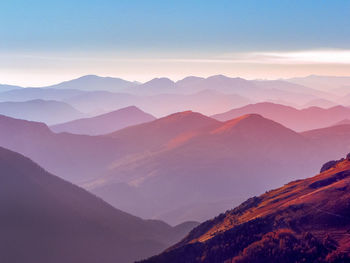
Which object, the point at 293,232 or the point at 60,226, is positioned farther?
the point at 60,226

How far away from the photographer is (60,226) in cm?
14500

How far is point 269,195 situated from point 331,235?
119 feet

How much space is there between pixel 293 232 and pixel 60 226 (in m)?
93.8

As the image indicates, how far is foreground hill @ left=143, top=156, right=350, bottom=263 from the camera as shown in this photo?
6588 cm

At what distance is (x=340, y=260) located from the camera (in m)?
60.6

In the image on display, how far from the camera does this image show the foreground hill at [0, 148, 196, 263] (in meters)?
135

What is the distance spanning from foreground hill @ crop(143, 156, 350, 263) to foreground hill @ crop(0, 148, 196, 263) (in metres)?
58.0

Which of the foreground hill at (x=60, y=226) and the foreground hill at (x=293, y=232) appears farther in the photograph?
the foreground hill at (x=60, y=226)

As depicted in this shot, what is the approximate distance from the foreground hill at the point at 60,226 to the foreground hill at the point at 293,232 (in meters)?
58.0

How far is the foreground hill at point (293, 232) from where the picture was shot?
6588cm

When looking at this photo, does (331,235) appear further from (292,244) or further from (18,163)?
(18,163)

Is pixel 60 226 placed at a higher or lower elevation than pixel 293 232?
higher

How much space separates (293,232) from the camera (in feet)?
238

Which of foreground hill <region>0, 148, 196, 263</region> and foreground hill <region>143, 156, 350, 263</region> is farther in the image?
foreground hill <region>0, 148, 196, 263</region>
